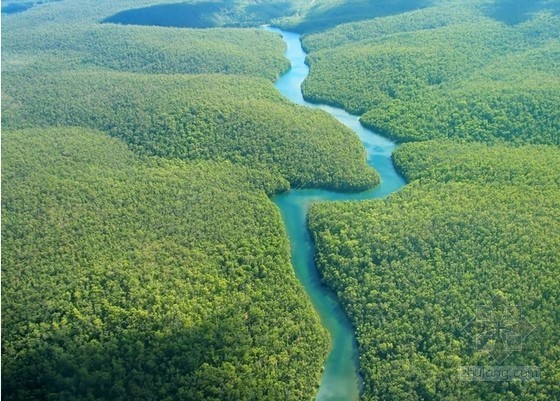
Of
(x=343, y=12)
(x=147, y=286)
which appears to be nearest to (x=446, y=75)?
(x=343, y=12)

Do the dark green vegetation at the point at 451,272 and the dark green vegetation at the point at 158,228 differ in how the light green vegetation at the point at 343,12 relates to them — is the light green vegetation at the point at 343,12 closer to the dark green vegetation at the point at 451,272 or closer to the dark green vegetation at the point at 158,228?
the dark green vegetation at the point at 158,228

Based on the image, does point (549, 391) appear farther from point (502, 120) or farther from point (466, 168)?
point (502, 120)

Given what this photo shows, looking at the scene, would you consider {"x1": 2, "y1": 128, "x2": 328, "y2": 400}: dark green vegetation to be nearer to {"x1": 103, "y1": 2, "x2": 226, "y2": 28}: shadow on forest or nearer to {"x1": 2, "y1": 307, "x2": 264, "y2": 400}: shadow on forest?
{"x1": 2, "y1": 307, "x2": 264, "y2": 400}: shadow on forest

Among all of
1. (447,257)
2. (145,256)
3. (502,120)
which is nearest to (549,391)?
(447,257)

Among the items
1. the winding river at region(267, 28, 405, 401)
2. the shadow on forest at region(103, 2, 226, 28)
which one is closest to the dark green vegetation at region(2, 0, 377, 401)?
the winding river at region(267, 28, 405, 401)

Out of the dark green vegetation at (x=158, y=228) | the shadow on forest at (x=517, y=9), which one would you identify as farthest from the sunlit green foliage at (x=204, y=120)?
the shadow on forest at (x=517, y=9)
